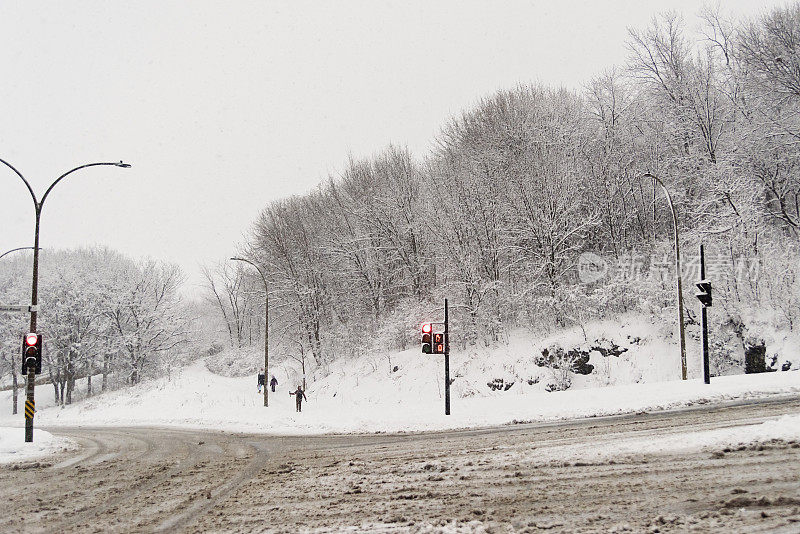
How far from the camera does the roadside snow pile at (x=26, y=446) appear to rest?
14.5m

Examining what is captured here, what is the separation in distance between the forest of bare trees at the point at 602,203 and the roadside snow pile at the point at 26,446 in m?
21.8

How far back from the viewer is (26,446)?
15.9m

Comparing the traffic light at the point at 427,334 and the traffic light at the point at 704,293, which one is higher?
the traffic light at the point at 704,293

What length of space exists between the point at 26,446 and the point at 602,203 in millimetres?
29141

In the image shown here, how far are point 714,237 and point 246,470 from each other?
24854 millimetres

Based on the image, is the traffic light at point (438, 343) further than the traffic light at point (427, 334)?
Yes

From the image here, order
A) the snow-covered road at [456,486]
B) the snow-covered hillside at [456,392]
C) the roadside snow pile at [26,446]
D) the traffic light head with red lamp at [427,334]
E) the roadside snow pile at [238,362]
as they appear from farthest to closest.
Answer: the roadside snow pile at [238,362] → the traffic light head with red lamp at [427,334] → the snow-covered hillside at [456,392] → the roadside snow pile at [26,446] → the snow-covered road at [456,486]

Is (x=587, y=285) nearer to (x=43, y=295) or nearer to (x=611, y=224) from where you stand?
(x=611, y=224)

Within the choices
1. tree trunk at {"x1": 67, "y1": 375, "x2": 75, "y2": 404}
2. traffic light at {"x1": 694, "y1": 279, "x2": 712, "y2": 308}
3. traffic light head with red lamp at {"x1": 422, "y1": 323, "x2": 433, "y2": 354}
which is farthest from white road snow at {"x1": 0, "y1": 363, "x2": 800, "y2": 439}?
tree trunk at {"x1": 67, "y1": 375, "x2": 75, "y2": 404}

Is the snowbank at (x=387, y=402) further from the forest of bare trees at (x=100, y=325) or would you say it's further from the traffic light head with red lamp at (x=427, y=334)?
the forest of bare trees at (x=100, y=325)

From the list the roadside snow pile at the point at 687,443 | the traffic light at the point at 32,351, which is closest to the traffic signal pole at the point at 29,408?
the traffic light at the point at 32,351

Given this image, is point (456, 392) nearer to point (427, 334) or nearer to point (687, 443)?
point (427, 334)

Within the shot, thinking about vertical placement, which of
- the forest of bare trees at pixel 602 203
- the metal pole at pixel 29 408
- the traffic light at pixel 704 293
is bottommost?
the metal pole at pixel 29 408

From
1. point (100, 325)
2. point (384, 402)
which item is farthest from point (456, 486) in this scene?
point (100, 325)
